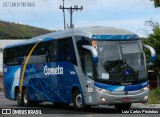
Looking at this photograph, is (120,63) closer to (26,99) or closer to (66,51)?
(66,51)

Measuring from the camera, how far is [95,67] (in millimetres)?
19391

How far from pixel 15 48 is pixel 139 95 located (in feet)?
32.6

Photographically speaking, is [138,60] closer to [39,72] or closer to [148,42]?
[39,72]

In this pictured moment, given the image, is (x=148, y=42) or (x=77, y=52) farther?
(x=148, y=42)

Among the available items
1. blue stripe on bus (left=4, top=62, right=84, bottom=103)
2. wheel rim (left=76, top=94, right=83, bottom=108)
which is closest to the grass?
blue stripe on bus (left=4, top=62, right=84, bottom=103)

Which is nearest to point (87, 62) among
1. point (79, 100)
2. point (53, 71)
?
point (79, 100)

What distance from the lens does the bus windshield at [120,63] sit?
19.4 m

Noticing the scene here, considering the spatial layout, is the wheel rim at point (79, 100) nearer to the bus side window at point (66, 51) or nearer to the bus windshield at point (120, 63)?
the bus side window at point (66, 51)

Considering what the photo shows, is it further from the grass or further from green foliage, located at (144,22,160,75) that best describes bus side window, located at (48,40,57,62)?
green foliage, located at (144,22,160,75)

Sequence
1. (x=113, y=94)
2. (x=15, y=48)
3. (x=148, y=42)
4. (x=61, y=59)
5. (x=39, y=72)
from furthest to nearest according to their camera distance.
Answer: (x=148, y=42)
(x=15, y=48)
(x=39, y=72)
(x=61, y=59)
(x=113, y=94)

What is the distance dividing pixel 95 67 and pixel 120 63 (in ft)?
3.41

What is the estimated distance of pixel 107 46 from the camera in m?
19.8

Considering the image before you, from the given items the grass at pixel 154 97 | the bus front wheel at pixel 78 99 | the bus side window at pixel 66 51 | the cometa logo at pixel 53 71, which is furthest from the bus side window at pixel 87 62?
the grass at pixel 154 97

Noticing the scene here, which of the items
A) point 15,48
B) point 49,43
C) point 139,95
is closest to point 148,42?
point 15,48
